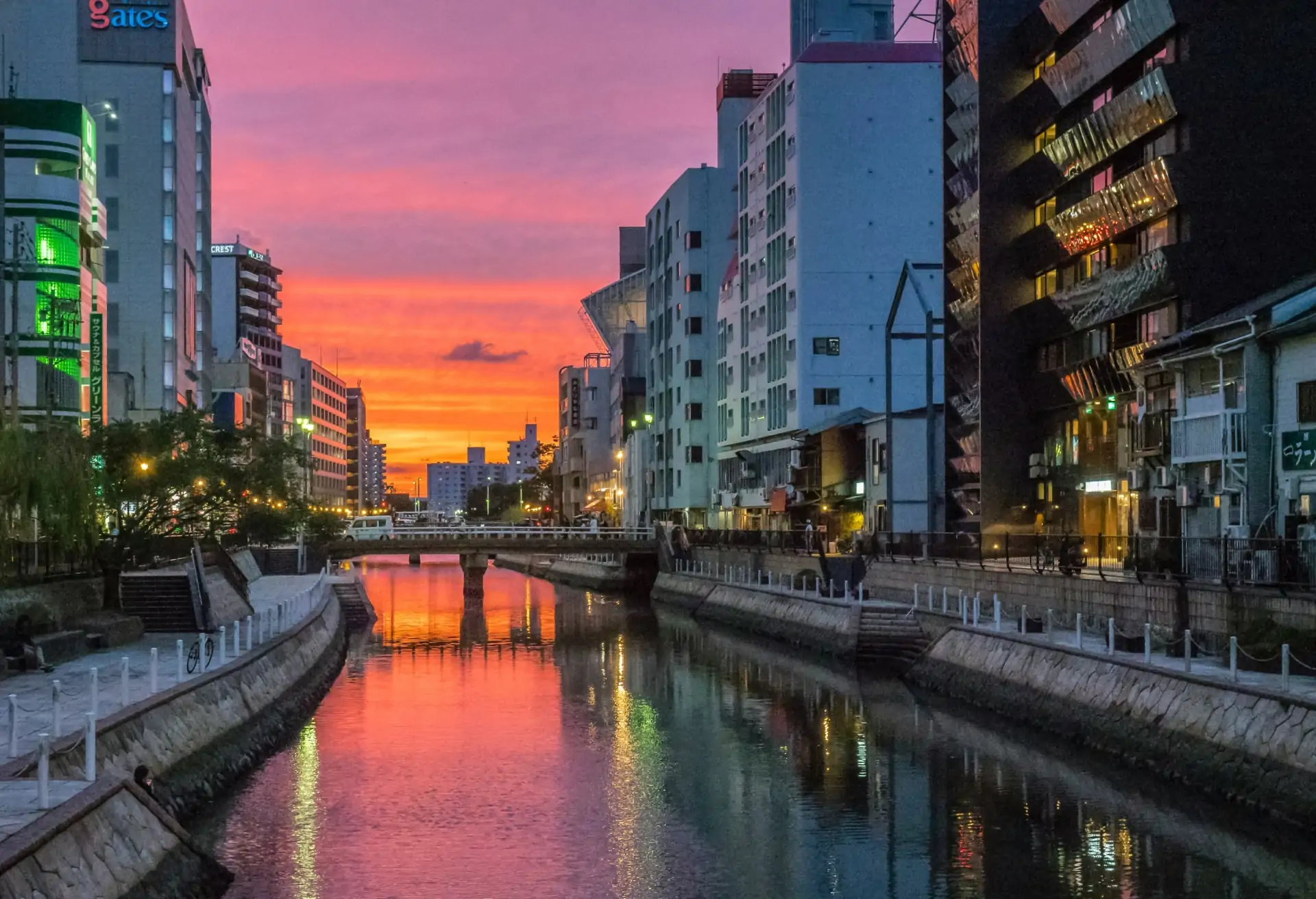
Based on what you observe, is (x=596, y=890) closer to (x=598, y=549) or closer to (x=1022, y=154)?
(x=1022, y=154)

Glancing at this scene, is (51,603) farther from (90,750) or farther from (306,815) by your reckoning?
(90,750)

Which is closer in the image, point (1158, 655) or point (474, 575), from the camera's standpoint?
point (1158, 655)

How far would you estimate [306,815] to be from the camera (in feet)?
96.4

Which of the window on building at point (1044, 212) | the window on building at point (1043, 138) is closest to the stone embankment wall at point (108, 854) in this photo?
the window on building at point (1044, 212)

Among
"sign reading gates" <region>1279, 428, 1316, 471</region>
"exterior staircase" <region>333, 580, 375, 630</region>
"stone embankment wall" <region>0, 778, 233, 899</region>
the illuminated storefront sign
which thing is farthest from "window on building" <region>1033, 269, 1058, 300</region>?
the illuminated storefront sign

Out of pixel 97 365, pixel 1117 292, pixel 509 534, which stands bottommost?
pixel 509 534

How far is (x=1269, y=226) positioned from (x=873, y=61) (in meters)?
48.4

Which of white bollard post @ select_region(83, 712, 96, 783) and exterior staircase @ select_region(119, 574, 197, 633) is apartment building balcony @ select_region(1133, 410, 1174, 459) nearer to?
exterior staircase @ select_region(119, 574, 197, 633)

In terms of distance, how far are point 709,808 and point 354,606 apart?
5343 cm

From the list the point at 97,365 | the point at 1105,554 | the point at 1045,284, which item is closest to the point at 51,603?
the point at 1105,554

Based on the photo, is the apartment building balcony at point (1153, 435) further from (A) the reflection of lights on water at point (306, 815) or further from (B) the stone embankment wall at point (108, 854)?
(B) the stone embankment wall at point (108, 854)

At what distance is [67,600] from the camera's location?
41.5 m

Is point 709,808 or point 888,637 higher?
point 888,637

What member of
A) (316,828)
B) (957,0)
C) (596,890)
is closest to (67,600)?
(316,828)
